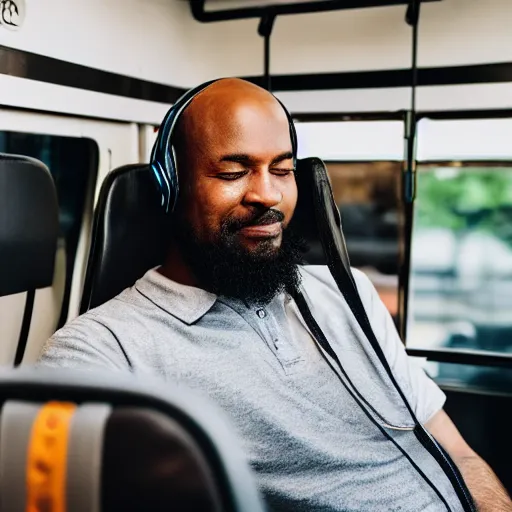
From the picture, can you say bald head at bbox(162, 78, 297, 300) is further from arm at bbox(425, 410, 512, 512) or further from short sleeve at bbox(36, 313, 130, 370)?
arm at bbox(425, 410, 512, 512)

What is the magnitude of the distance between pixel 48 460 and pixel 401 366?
4.47 feet

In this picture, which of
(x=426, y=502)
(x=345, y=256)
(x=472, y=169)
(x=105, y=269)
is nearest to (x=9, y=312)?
(x=105, y=269)

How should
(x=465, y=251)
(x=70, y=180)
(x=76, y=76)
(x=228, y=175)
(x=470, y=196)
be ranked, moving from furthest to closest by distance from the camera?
(x=465, y=251) < (x=470, y=196) < (x=70, y=180) < (x=76, y=76) < (x=228, y=175)

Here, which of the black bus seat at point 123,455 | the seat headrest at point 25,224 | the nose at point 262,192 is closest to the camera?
the black bus seat at point 123,455

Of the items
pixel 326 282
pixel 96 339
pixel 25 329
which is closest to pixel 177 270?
pixel 96 339

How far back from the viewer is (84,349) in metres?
1.33

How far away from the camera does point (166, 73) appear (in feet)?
8.20

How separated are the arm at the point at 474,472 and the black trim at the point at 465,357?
0.62m

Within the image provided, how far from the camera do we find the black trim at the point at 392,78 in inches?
90.6

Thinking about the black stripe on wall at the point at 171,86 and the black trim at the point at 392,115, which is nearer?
the black stripe on wall at the point at 171,86

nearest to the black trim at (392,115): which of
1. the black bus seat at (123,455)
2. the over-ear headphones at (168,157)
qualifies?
the over-ear headphones at (168,157)

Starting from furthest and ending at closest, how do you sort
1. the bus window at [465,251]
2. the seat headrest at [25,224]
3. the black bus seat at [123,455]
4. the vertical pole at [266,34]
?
the bus window at [465,251], the vertical pole at [266,34], the seat headrest at [25,224], the black bus seat at [123,455]

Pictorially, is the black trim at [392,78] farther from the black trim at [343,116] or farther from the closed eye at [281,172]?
the closed eye at [281,172]

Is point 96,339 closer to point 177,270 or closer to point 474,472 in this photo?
point 177,270
